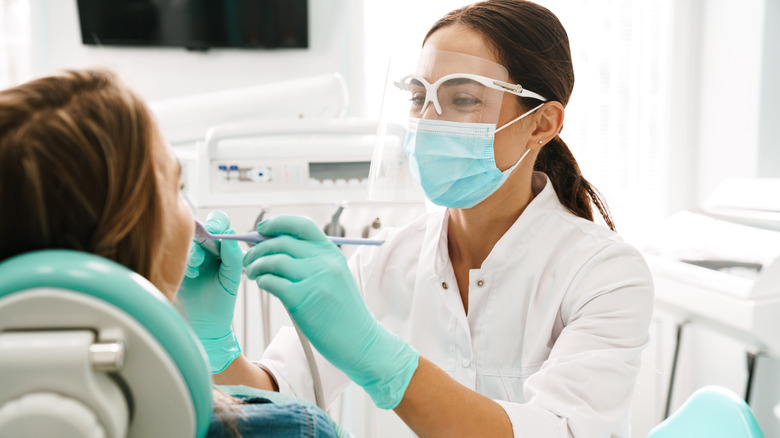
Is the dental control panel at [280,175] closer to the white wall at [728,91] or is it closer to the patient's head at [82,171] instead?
the patient's head at [82,171]

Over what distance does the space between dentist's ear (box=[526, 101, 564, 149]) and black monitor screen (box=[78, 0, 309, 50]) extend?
1859 millimetres

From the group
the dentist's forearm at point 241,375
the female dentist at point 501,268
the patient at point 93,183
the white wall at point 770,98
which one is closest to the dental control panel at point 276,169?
the female dentist at point 501,268

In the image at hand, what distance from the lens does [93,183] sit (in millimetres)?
621

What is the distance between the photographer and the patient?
1.94ft

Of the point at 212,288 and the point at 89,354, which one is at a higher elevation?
the point at 89,354

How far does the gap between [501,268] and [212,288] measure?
628 mm

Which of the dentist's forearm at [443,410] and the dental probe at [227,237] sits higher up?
the dental probe at [227,237]

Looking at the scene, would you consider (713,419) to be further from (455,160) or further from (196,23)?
(196,23)

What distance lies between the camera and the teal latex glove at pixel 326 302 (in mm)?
876

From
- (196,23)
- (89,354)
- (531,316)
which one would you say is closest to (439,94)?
(531,316)

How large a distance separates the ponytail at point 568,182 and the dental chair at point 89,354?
45.7 inches

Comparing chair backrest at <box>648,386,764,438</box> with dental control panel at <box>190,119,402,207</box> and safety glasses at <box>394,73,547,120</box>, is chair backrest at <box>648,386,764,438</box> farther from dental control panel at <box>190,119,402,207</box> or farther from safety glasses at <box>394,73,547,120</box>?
dental control panel at <box>190,119,402,207</box>

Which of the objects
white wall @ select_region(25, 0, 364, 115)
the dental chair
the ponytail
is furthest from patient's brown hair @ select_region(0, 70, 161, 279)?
white wall @ select_region(25, 0, 364, 115)

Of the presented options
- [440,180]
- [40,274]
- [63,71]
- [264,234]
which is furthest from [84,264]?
[440,180]
